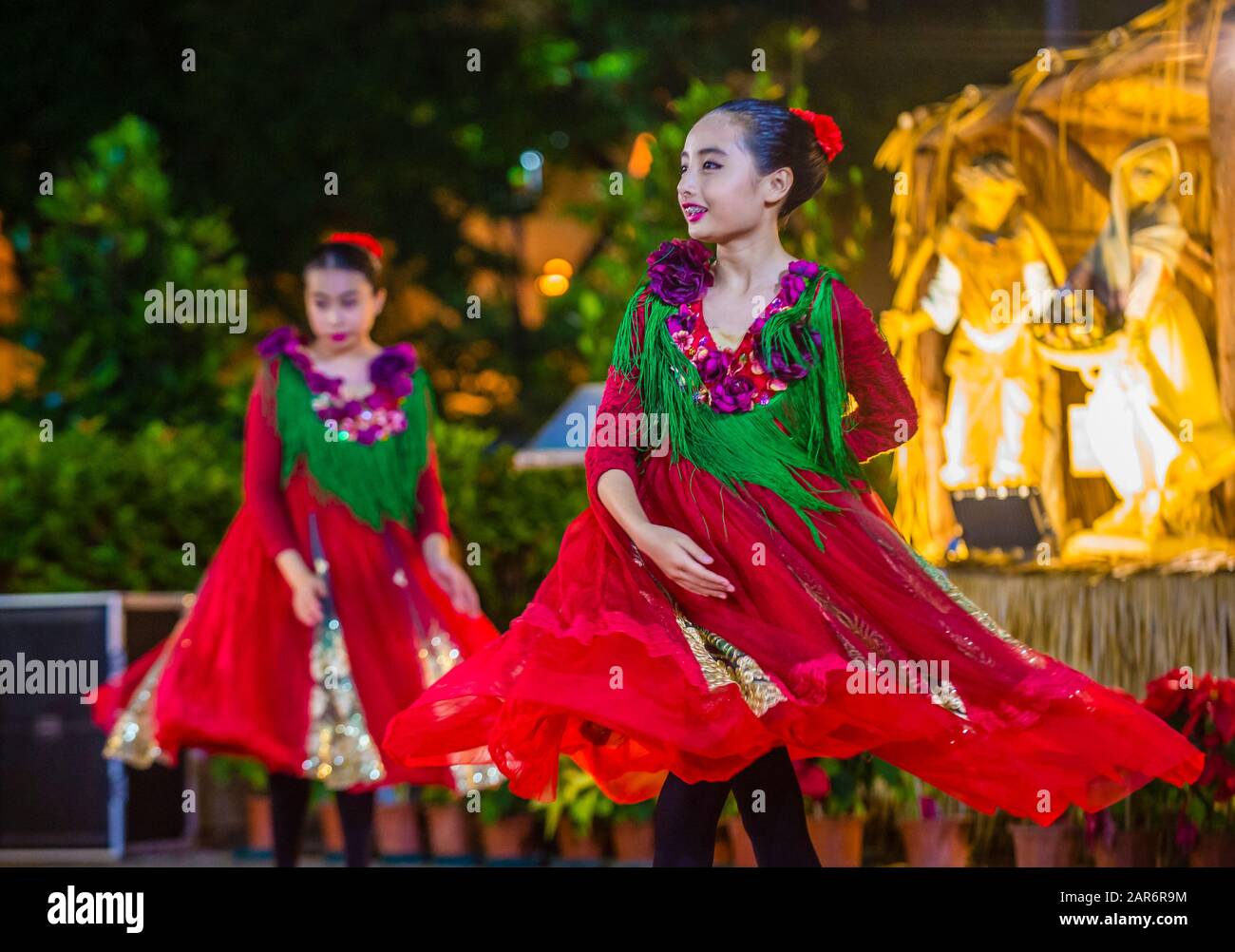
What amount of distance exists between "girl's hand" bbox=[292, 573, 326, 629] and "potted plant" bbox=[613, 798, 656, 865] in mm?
1070

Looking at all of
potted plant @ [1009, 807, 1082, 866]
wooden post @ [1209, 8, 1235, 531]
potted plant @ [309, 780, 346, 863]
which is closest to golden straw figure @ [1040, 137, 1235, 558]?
wooden post @ [1209, 8, 1235, 531]

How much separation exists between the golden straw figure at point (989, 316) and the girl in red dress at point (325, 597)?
144cm

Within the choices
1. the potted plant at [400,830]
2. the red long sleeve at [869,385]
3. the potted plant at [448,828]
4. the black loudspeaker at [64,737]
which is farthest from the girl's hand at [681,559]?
the black loudspeaker at [64,737]

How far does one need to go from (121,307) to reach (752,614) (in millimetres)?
4624

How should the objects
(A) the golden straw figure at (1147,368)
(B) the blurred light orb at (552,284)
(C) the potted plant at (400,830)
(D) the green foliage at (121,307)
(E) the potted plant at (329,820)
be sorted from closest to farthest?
1. (A) the golden straw figure at (1147,368)
2. (C) the potted plant at (400,830)
3. (E) the potted plant at (329,820)
4. (D) the green foliage at (121,307)
5. (B) the blurred light orb at (552,284)

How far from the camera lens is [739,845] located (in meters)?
4.46

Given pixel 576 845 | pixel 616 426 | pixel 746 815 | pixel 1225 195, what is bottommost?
pixel 576 845

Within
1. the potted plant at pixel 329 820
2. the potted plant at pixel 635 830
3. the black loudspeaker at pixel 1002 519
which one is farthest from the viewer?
the potted plant at pixel 329 820

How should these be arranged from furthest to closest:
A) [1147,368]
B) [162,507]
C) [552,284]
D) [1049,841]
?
[552,284] → [162,507] → [1147,368] → [1049,841]

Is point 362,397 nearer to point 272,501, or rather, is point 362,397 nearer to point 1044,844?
point 272,501

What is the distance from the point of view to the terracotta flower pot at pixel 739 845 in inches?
174

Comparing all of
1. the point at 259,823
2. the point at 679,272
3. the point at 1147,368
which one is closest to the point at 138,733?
the point at 259,823

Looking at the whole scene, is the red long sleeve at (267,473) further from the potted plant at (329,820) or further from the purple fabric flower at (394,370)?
the potted plant at (329,820)
